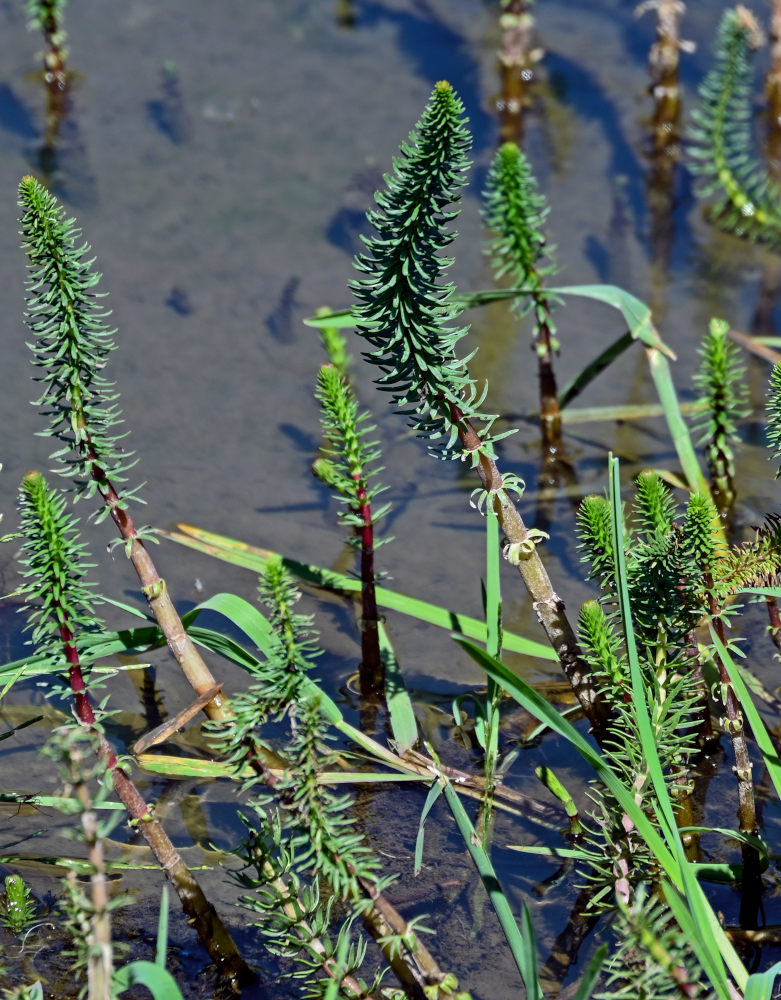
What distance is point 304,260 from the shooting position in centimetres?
619

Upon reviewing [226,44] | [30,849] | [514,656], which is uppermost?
[226,44]

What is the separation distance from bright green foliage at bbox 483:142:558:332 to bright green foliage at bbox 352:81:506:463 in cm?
177

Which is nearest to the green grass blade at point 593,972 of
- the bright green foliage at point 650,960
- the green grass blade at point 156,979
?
the bright green foliage at point 650,960

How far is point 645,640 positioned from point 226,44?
235 inches

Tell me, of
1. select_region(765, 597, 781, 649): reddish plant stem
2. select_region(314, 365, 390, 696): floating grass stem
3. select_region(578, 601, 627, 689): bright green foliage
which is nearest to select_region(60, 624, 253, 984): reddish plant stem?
select_region(314, 365, 390, 696): floating grass stem

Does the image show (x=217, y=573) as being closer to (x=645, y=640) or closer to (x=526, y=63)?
(x=645, y=640)

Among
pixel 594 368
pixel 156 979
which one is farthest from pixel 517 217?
pixel 156 979

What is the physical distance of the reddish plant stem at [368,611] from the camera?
3627 millimetres

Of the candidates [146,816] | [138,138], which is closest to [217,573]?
[146,816]

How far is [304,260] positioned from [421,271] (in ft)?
12.0

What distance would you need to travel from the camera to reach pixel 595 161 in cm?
695

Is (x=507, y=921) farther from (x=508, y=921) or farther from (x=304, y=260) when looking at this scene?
(x=304, y=260)

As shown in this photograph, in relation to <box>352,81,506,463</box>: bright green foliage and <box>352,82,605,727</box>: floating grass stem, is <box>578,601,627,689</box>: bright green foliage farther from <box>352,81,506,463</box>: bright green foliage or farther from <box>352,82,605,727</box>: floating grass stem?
<box>352,81,506,463</box>: bright green foliage

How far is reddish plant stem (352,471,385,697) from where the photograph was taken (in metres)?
3.63
